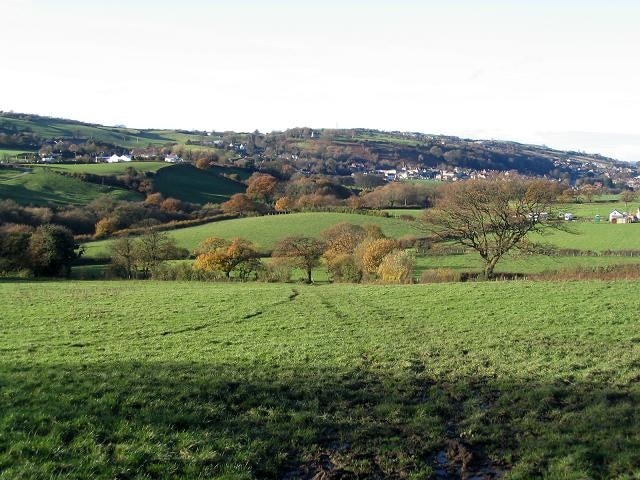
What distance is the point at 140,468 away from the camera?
788 cm

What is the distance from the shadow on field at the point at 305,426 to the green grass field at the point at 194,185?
10079cm

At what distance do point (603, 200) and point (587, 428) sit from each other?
128 metres

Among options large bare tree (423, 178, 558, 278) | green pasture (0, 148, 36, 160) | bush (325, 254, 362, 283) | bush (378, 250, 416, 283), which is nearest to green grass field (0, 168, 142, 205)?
green pasture (0, 148, 36, 160)

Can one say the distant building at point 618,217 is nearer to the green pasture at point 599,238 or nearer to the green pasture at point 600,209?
the green pasture at point 600,209

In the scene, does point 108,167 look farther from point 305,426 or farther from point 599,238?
point 305,426

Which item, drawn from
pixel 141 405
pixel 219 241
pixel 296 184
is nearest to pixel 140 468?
pixel 141 405

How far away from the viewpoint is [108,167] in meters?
117

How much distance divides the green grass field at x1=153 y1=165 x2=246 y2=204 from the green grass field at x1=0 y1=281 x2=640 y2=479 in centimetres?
9147

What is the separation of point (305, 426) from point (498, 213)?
112 feet

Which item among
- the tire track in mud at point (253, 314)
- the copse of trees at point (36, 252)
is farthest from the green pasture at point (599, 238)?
the copse of trees at point (36, 252)

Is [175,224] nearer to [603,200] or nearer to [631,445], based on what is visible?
[631,445]

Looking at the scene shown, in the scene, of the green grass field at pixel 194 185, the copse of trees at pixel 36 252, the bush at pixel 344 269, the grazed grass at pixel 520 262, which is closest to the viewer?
the bush at pixel 344 269

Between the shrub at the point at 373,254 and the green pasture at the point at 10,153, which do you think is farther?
the green pasture at the point at 10,153

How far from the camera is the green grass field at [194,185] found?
366ft
